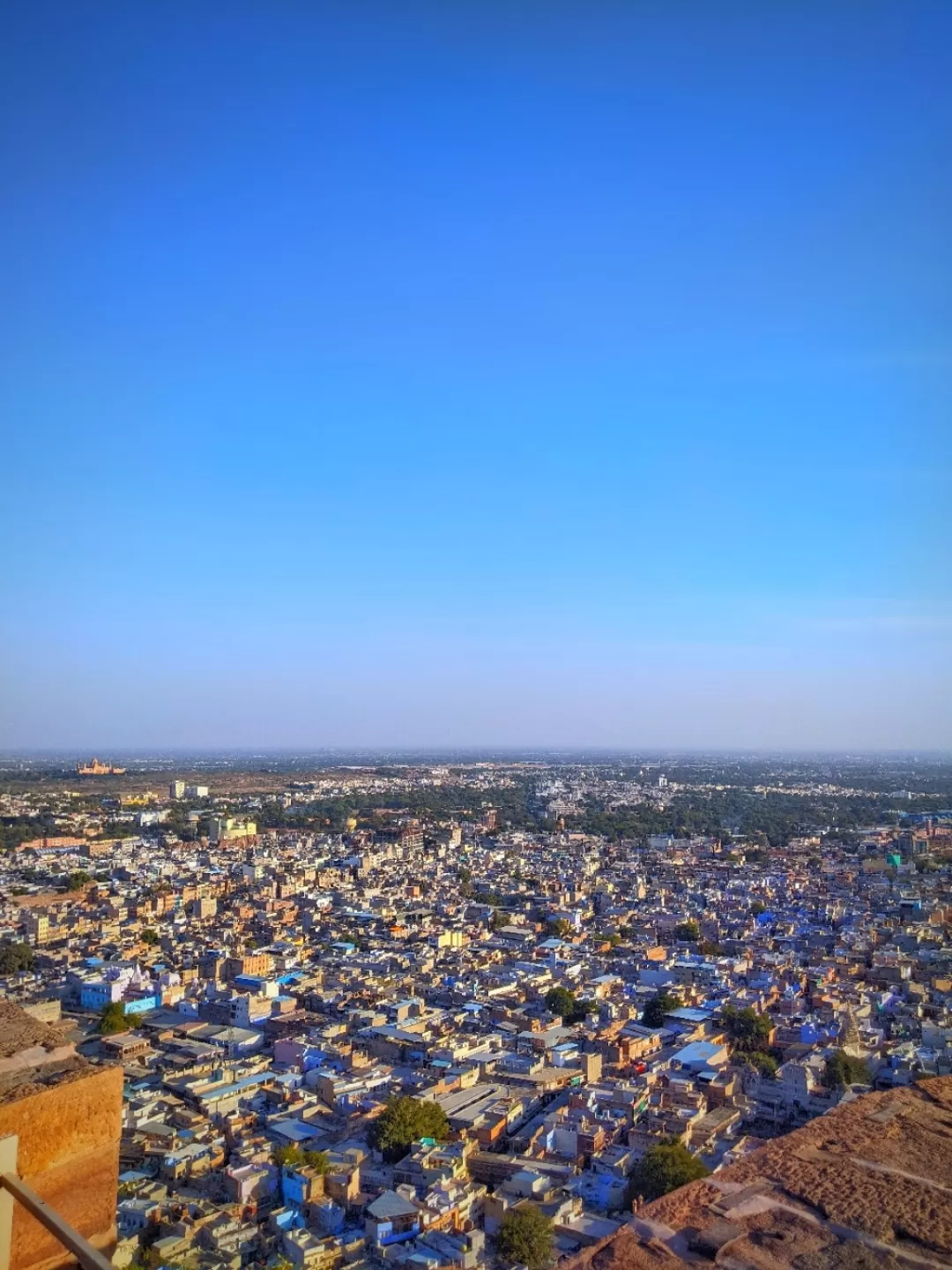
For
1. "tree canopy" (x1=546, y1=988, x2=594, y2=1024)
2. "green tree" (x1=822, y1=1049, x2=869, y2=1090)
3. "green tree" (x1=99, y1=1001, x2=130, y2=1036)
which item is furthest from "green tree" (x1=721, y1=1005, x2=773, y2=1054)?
"green tree" (x1=99, y1=1001, x2=130, y2=1036)

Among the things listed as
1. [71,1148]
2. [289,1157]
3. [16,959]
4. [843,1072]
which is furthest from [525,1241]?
[16,959]

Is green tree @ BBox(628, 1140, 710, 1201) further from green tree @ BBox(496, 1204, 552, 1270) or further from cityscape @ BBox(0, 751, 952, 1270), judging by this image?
green tree @ BBox(496, 1204, 552, 1270)

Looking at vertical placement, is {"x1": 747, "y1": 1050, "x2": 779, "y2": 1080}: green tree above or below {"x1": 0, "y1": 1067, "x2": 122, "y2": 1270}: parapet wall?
below

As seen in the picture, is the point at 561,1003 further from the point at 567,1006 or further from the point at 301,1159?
the point at 301,1159

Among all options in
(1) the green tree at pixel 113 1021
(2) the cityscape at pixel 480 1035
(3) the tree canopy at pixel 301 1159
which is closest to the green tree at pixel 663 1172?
(2) the cityscape at pixel 480 1035

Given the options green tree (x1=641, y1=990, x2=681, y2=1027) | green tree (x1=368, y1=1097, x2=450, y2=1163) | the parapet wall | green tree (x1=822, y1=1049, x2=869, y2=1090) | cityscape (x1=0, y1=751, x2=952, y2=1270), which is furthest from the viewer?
green tree (x1=641, y1=990, x2=681, y2=1027)

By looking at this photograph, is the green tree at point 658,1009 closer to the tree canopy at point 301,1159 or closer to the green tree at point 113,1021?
the tree canopy at point 301,1159

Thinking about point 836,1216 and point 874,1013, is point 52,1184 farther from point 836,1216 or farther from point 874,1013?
point 874,1013
